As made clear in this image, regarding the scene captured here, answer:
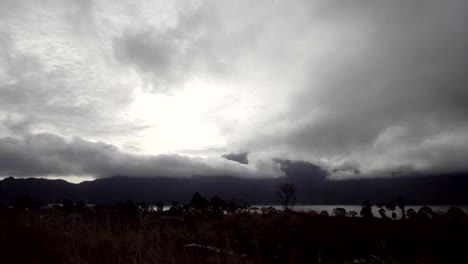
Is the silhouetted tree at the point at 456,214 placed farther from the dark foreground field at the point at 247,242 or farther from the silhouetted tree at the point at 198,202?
the silhouetted tree at the point at 198,202

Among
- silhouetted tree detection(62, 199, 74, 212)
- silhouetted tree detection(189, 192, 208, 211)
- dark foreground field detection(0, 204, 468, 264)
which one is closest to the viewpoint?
Answer: dark foreground field detection(0, 204, 468, 264)

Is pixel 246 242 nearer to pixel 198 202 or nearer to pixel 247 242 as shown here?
pixel 247 242

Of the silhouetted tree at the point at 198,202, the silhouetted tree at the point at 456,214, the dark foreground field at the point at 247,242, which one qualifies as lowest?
the dark foreground field at the point at 247,242

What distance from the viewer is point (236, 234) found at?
17.1m

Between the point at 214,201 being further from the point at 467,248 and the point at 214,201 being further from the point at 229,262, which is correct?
the point at 229,262

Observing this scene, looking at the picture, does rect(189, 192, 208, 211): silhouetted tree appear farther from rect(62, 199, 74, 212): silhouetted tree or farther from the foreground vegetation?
the foreground vegetation

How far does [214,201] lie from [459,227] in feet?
120

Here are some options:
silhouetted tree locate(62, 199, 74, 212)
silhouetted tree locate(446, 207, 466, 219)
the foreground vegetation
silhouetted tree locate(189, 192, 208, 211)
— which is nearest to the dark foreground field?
the foreground vegetation

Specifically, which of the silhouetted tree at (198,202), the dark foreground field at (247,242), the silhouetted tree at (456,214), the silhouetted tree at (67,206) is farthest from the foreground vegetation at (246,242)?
the silhouetted tree at (198,202)

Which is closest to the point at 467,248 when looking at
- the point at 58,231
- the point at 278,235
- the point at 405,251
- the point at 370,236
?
the point at 405,251

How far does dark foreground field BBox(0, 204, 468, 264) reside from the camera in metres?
9.38

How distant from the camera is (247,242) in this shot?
1608cm

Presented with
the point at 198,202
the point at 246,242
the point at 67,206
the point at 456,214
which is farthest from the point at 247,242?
the point at 198,202

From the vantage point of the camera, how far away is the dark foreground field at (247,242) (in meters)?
9.38
